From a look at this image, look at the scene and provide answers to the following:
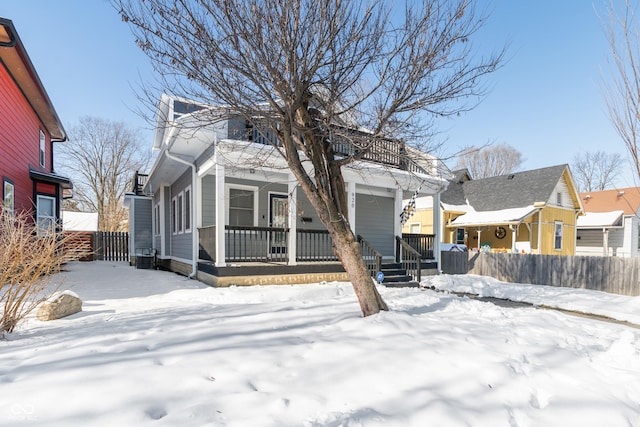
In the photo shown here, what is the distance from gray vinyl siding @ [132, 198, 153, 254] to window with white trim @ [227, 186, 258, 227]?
300 inches

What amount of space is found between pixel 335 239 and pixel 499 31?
3492mm

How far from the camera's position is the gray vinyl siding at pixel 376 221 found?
10.9 meters

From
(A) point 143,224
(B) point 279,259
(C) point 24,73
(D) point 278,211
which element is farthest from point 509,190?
(C) point 24,73

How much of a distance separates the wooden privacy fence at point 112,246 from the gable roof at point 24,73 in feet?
19.2

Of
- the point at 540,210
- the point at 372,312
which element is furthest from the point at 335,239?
the point at 540,210

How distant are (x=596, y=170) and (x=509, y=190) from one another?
943 inches

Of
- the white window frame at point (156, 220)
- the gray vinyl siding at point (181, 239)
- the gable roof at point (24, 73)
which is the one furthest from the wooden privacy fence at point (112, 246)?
the gray vinyl siding at point (181, 239)

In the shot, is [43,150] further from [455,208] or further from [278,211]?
[455,208]

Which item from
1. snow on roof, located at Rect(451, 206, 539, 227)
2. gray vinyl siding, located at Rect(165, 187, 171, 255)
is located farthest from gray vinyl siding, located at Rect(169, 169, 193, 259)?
snow on roof, located at Rect(451, 206, 539, 227)

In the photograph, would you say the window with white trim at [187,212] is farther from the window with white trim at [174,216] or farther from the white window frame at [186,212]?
the window with white trim at [174,216]

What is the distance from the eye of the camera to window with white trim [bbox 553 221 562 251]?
1728 centimetres

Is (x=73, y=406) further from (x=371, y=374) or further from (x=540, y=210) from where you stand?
(x=540, y=210)

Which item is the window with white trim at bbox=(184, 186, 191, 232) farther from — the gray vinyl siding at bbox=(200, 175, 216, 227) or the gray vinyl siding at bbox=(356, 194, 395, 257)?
the gray vinyl siding at bbox=(356, 194, 395, 257)

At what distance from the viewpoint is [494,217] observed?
16.6 metres
